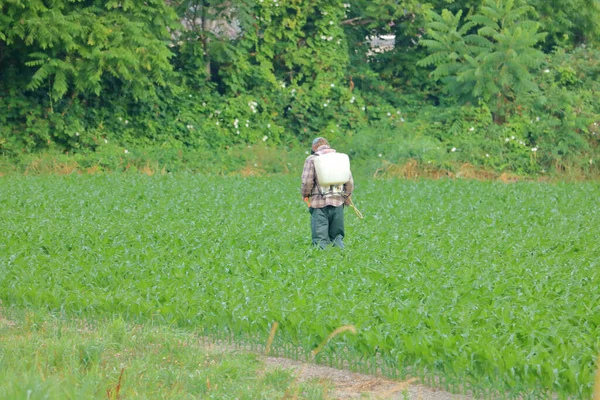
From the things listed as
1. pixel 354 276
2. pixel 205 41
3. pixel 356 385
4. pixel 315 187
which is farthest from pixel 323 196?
pixel 205 41

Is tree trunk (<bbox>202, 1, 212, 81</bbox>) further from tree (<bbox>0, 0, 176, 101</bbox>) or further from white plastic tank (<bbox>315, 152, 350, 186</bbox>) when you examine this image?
white plastic tank (<bbox>315, 152, 350, 186</bbox>)

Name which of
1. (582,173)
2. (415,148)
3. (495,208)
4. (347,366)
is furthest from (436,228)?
(582,173)

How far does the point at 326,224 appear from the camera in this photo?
481 inches

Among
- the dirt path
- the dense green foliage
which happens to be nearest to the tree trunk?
the dense green foliage

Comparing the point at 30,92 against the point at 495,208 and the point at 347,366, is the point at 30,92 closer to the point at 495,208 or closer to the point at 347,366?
the point at 495,208

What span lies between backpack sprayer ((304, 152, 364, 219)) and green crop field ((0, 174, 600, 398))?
85cm

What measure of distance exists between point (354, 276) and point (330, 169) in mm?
2096

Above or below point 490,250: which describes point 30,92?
above

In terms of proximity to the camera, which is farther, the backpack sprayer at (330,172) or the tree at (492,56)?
the tree at (492,56)

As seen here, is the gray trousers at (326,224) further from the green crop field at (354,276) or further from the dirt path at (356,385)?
the dirt path at (356,385)

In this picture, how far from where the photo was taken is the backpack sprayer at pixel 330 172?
1189cm

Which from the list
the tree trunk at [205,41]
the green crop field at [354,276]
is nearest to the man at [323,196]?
the green crop field at [354,276]

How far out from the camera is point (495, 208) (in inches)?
694

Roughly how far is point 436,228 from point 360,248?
2.65 meters
